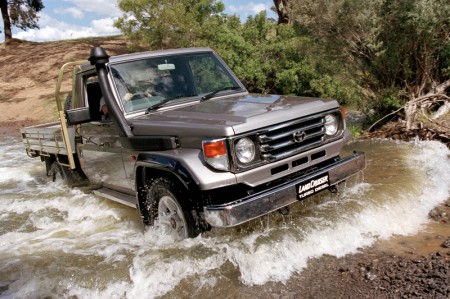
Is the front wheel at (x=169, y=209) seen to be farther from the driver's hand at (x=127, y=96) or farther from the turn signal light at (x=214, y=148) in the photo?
the driver's hand at (x=127, y=96)

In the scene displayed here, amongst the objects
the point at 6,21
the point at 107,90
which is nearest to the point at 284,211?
the point at 107,90

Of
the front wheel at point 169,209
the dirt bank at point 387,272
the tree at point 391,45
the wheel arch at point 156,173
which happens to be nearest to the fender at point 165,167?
the wheel arch at point 156,173

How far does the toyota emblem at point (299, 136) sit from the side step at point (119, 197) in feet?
6.73

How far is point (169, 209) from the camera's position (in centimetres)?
441

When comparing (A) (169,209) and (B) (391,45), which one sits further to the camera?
(B) (391,45)

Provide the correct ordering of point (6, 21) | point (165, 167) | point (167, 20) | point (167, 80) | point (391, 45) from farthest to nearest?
1. point (6, 21)
2. point (167, 20)
3. point (391, 45)
4. point (167, 80)
5. point (165, 167)

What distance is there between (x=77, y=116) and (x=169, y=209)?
58.0 inches

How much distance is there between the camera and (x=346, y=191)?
5.36 m

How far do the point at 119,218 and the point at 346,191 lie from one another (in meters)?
3.07

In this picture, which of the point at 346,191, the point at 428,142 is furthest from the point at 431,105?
the point at 346,191

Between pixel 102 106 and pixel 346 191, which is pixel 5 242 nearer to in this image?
pixel 102 106

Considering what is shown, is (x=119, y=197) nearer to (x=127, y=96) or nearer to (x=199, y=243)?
(x=127, y=96)

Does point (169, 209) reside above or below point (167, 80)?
below

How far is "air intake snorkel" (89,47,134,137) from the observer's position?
4.61m
